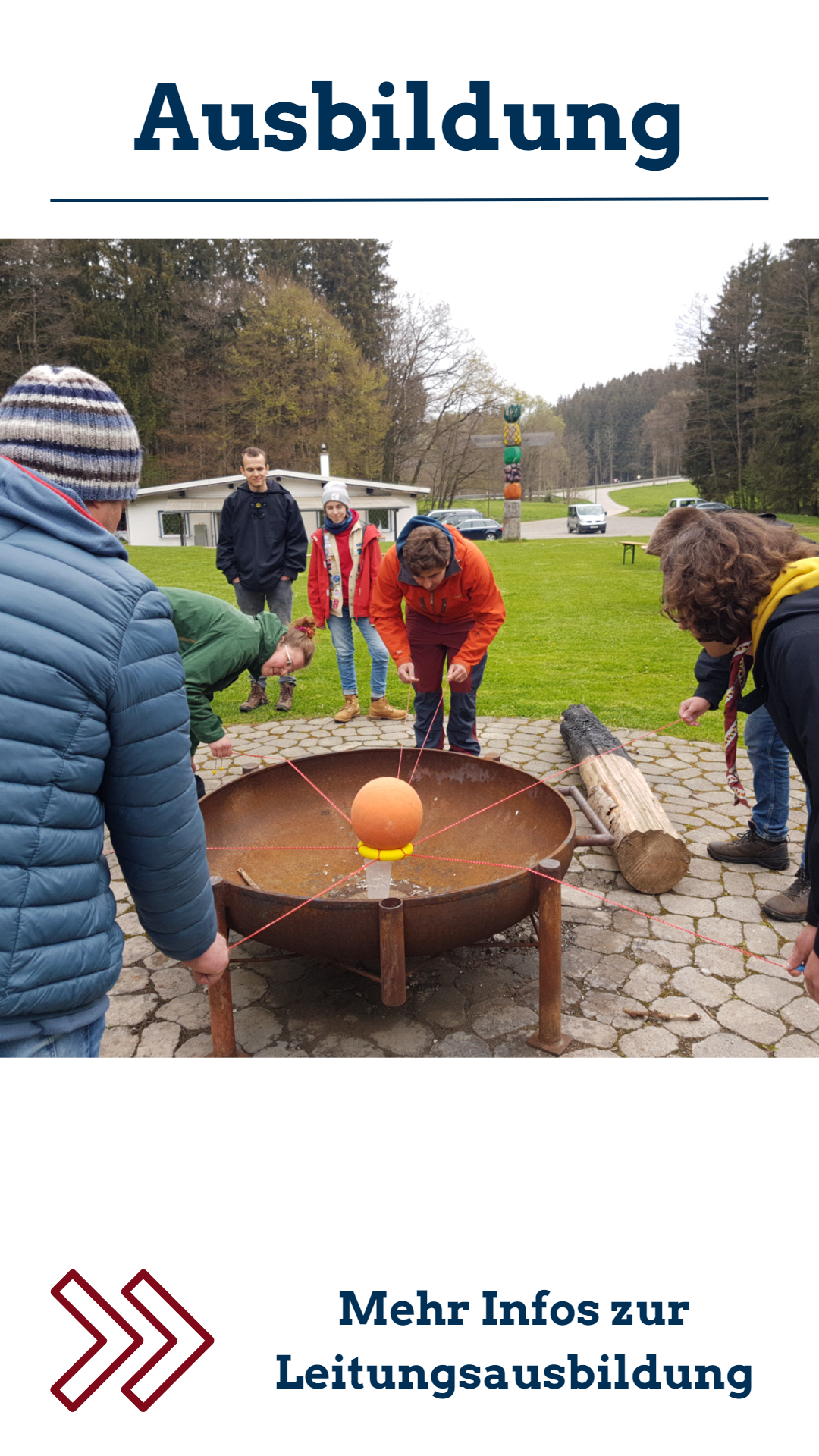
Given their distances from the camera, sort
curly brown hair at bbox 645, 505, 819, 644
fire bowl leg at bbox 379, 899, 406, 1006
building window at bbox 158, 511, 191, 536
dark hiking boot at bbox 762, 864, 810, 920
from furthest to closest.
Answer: building window at bbox 158, 511, 191, 536 → dark hiking boot at bbox 762, 864, 810, 920 → fire bowl leg at bbox 379, 899, 406, 1006 → curly brown hair at bbox 645, 505, 819, 644

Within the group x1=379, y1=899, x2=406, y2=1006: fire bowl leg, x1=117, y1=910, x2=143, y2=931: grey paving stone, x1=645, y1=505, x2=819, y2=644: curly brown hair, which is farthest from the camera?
x1=117, y1=910, x2=143, y2=931: grey paving stone

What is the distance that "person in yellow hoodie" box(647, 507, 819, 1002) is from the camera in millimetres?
1782

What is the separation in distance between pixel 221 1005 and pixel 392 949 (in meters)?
0.63

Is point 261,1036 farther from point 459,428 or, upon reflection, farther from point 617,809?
point 459,428

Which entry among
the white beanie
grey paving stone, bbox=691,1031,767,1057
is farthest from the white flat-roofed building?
grey paving stone, bbox=691,1031,767,1057

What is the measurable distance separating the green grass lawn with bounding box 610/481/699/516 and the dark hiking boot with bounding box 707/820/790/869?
136ft

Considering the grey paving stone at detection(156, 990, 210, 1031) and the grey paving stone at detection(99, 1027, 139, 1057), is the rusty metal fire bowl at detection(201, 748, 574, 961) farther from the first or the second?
the grey paving stone at detection(99, 1027, 139, 1057)

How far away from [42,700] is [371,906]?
1.47m

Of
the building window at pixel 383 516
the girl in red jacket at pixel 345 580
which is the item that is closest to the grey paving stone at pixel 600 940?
the girl in red jacket at pixel 345 580

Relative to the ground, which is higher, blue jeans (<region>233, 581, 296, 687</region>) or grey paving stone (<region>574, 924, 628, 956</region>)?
blue jeans (<region>233, 581, 296, 687</region>)

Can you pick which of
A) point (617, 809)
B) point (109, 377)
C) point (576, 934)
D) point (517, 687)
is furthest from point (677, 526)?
point (109, 377)

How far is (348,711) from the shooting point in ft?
22.1

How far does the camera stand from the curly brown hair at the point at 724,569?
2.14 metres

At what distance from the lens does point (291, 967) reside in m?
3.51
